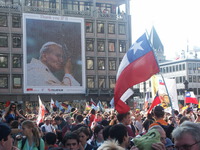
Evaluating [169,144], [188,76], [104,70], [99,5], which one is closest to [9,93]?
[104,70]

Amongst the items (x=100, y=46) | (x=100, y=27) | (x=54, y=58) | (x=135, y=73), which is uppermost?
(x=100, y=27)

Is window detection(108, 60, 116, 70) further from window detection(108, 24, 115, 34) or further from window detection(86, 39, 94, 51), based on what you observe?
window detection(108, 24, 115, 34)

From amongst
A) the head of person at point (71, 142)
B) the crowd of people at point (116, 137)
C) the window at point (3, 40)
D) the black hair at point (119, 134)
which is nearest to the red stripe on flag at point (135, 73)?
the crowd of people at point (116, 137)

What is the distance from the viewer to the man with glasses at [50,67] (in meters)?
52.2

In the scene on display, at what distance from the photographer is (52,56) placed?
5403cm

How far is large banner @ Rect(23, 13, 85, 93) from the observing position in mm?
52500

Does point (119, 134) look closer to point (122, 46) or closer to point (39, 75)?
point (39, 75)

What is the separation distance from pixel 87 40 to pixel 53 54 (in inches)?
266

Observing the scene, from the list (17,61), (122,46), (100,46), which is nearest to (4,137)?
(17,61)

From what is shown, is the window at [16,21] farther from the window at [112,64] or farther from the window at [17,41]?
the window at [112,64]

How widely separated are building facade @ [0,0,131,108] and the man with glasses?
2406 millimetres

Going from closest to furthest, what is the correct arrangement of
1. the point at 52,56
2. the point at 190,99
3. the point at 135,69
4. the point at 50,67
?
the point at 135,69 < the point at 190,99 < the point at 50,67 < the point at 52,56

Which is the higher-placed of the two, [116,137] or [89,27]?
[89,27]

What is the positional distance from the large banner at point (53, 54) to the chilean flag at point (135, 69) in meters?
43.2
